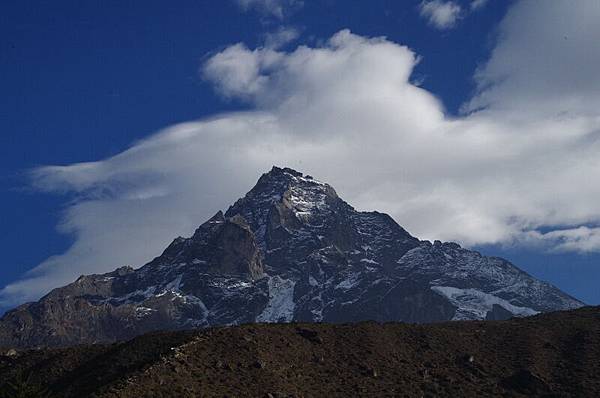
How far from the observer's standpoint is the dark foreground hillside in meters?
92.8

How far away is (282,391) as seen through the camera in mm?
92312

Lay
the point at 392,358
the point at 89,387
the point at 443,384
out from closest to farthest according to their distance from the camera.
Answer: the point at 89,387, the point at 443,384, the point at 392,358

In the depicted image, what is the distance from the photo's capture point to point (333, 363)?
103125 mm

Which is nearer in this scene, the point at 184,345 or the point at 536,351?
the point at 184,345

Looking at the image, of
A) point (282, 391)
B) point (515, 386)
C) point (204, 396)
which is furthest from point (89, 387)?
point (515, 386)

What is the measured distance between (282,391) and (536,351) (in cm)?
3664

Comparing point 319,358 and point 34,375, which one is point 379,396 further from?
point 34,375

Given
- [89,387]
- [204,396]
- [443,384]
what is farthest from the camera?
[443,384]

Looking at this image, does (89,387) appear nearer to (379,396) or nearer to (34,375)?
(34,375)

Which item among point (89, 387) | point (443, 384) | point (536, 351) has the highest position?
point (536, 351)

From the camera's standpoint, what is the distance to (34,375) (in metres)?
107

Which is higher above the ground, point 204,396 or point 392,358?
point 392,358

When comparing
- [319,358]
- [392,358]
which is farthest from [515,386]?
[319,358]

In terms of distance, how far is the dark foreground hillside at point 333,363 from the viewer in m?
92.8
